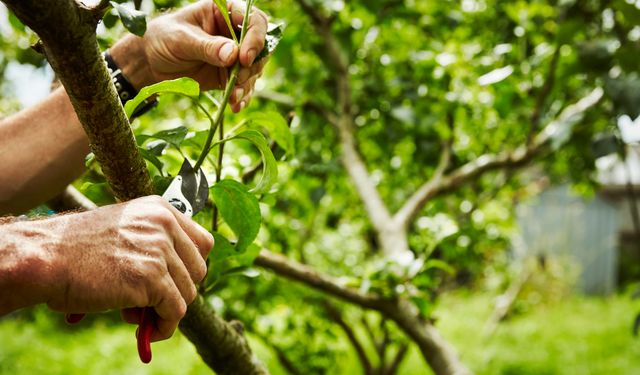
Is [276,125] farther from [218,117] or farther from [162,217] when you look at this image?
[162,217]

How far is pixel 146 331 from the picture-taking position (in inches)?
23.5

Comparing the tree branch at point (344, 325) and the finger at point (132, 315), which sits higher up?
the tree branch at point (344, 325)

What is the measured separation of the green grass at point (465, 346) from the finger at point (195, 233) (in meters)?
3.49

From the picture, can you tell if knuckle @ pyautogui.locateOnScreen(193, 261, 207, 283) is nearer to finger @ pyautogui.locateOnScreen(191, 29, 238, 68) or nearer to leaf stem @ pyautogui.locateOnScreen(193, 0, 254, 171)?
leaf stem @ pyautogui.locateOnScreen(193, 0, 254, 171)

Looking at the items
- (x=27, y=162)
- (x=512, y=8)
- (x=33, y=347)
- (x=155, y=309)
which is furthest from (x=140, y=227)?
(x=33, y=347)

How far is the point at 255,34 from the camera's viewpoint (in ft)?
2.21

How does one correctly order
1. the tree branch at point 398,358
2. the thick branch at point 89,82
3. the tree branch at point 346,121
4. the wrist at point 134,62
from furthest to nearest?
the tree branch at point 398,358 < the tree branch at point 346,121 < the wrist at point 134,62 < the thick branch at point 89,82

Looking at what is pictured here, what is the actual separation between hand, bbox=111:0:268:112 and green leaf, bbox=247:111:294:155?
30 millimetres

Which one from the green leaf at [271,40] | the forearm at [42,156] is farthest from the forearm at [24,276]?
the forearm at [42,156]

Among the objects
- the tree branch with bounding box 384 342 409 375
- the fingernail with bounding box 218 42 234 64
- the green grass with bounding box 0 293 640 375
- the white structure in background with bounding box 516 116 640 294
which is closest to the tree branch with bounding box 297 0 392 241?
the tree branch with bounding box 384 342 409 375

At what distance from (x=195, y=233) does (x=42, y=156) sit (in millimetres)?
465

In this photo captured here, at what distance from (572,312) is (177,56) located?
711 cm

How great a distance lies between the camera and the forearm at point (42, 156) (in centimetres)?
94

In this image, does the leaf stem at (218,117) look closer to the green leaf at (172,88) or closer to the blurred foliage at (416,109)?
the green leaf at (172,88)
